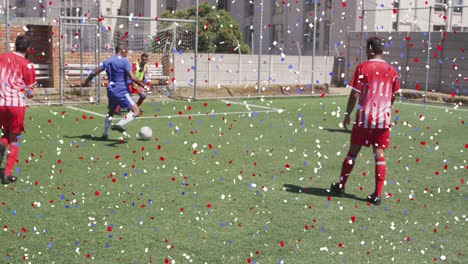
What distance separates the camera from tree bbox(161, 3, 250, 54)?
3681 centimetres

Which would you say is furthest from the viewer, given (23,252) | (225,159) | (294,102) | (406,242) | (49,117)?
(294,102)

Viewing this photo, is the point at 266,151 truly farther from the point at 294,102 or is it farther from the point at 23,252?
the point at 294,102

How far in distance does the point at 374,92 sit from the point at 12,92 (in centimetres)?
479

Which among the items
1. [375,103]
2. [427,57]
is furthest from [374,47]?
[427,57]

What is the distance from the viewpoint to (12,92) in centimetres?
779

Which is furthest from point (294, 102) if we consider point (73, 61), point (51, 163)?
point (51, 163)

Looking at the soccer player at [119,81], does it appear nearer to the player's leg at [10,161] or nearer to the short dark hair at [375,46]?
the player's leg at [10,161]

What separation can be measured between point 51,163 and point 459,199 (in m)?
6.09

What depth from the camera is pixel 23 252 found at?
5027 mm

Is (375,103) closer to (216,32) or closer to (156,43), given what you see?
(156,43)

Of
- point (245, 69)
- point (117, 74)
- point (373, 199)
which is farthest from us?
point (245, 69)

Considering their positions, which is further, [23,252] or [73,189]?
[73,189]

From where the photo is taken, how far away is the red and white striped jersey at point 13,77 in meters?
7.76

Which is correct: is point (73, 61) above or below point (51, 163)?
above
